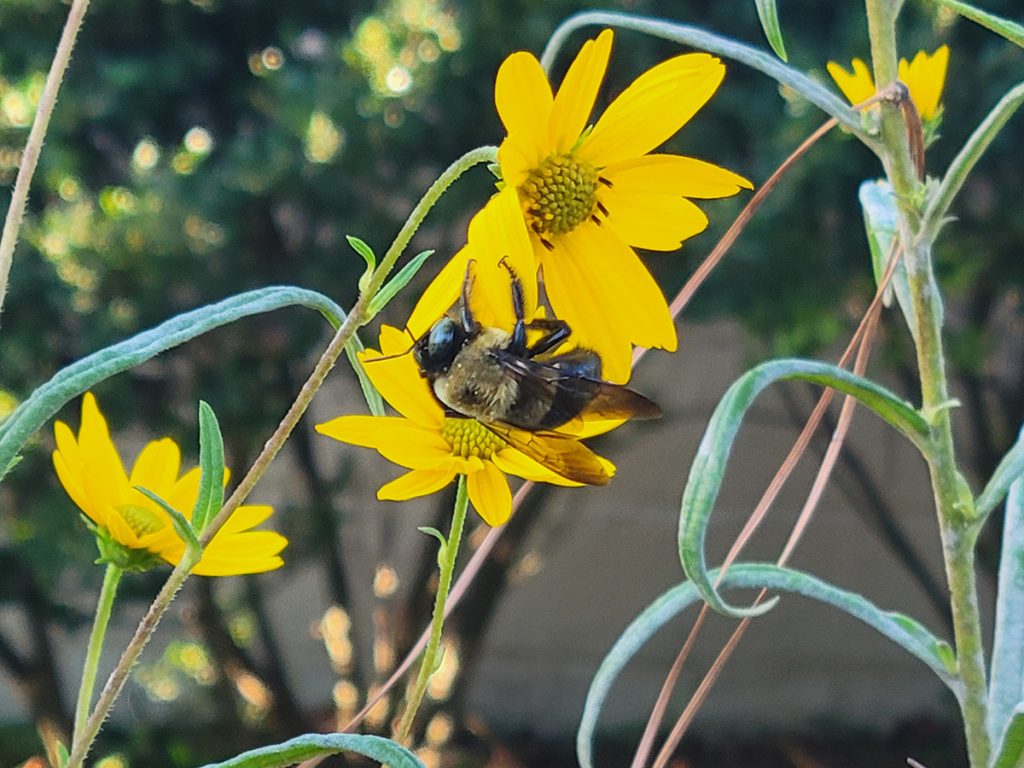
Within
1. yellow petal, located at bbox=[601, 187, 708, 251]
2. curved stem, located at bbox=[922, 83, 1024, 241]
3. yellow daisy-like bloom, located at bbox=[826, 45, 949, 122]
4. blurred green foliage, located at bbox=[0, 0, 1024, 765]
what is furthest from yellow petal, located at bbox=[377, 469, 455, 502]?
blurred green foliage, located at bbox=[0, 0, 1024, 765]

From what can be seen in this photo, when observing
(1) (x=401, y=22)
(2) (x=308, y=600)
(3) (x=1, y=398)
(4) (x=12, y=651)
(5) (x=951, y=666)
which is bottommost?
(2) (x=308, y=600)

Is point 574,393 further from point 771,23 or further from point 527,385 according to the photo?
point 771,23

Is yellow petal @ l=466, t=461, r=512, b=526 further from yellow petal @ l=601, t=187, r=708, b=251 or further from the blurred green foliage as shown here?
the blurred green foliage

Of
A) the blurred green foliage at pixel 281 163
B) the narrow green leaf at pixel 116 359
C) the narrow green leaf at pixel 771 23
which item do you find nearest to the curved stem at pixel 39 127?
the narrow green leaf at pixel 116 359

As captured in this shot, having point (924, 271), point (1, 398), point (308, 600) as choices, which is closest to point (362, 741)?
point (924, 271)

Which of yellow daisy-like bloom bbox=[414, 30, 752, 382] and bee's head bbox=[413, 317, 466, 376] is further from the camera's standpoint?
bee's head bbox=[413, 317, 466, 376]

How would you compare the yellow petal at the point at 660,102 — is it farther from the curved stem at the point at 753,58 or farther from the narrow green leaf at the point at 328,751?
the narrow green leaf at the point at 328,751

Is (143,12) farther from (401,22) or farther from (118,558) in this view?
(118,558)

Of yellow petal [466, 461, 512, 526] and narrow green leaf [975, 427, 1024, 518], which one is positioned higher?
yellow petal [466, 461, 512, 526]
